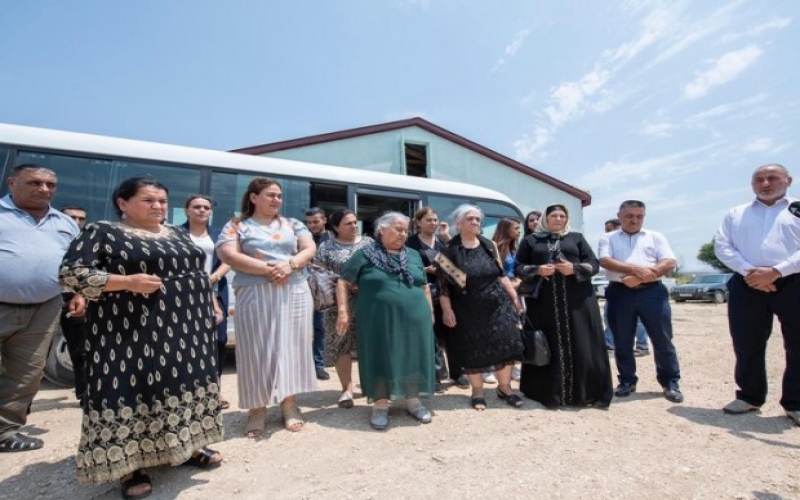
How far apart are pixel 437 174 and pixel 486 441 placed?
46.6 ft

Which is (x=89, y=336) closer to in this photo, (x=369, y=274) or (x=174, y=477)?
(x=174, y=477)

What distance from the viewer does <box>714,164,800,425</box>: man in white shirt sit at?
3.29 m

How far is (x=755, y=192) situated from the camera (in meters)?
3.62

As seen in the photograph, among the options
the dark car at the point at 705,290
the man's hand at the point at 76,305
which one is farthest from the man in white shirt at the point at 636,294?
the dark car at the point at 705,290

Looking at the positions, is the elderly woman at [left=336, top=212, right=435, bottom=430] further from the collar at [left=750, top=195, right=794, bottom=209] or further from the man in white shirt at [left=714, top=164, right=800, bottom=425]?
the collar at [left=750, top=195, right=794, bottom=209]

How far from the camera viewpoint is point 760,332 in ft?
11.3

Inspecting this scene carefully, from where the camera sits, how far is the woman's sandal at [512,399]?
3688 millimetres

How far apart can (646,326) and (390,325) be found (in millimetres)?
2688

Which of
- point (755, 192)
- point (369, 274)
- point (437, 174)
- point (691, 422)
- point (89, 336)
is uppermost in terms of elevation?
point (437, 174)

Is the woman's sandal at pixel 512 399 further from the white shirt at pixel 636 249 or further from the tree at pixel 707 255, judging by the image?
the tree at pixel 707 255

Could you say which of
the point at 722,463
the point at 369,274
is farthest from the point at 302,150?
the point at 722,463

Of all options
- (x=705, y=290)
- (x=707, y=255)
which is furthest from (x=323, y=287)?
(x=707, y=255)

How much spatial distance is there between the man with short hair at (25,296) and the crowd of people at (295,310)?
0.01 meters

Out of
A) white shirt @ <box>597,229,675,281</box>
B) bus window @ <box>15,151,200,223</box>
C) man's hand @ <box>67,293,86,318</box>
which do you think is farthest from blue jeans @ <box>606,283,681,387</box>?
bus window @ <box>15,151,200,223</box>
